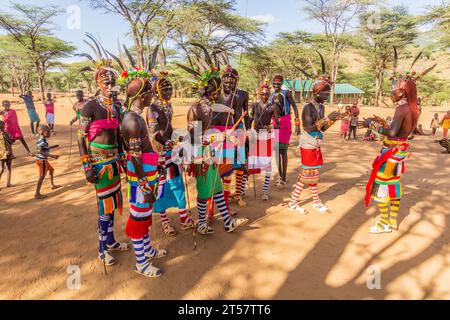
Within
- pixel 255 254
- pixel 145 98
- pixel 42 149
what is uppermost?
pixel 145 98

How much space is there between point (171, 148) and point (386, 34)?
136ft

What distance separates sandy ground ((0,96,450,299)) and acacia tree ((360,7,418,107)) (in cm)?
3439

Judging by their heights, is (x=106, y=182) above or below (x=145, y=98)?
below

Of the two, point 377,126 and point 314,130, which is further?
point 314,130

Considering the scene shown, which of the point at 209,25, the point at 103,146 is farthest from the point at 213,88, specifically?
the point at 209,25

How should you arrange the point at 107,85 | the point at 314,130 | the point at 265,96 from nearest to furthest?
the point at 107,85 → the point at 314,130 → the point at 265,96

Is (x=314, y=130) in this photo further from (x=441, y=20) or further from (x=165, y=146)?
(x=441, y=20)

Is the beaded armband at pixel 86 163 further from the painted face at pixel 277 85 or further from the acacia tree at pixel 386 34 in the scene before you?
the acacia tree at pixel 386 34

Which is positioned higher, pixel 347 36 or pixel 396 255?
pixel 347 36

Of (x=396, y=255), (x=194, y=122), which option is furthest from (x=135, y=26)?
(x=396, y=255)

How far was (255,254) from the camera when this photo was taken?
4.08 meters

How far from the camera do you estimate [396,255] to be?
4.06 meters

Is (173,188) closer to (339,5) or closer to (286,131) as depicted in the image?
(286,131)
